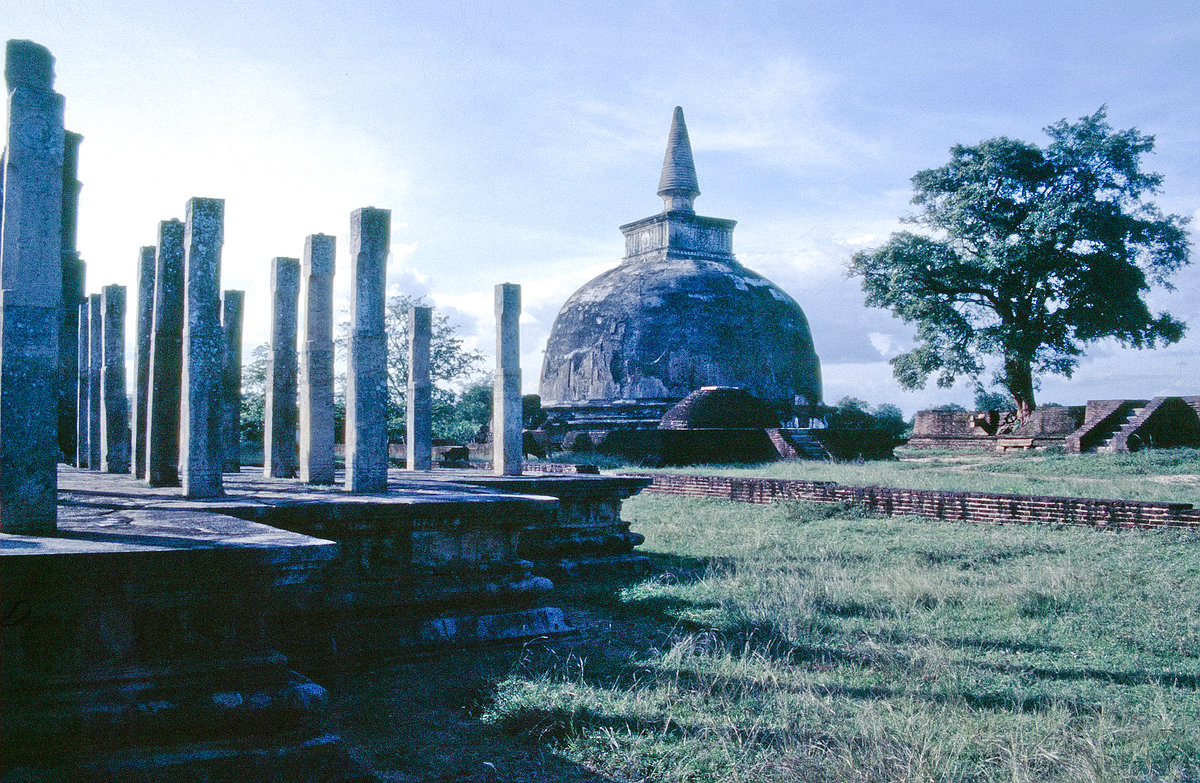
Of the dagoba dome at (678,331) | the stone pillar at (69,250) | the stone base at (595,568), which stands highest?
the dagoba dome at (678,331)

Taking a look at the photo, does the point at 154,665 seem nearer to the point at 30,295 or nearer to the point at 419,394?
the point at 30,295

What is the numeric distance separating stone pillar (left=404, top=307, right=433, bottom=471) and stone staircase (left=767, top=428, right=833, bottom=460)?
1109 centimetres

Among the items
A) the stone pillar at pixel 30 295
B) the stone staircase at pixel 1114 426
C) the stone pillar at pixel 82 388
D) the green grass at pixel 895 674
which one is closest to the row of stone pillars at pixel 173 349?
the stone pillar at pixel 30 295

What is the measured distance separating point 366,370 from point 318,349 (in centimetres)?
142

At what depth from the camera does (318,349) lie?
6230 millimetres

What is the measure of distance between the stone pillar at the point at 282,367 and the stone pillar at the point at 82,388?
469cm

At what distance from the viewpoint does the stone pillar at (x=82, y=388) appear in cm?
1053

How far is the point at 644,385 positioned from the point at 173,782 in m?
25.8

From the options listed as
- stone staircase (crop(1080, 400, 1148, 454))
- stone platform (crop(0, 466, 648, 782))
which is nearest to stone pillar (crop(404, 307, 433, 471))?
stone platform (crop(0, 466, 648, 782))

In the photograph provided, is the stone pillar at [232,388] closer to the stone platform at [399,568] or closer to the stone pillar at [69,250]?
the stone pillar at [69,250]

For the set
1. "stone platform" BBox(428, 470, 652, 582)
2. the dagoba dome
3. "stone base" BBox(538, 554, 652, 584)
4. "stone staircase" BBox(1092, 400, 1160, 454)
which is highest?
the dagoba dome

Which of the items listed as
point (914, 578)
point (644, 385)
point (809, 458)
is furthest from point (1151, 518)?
point (644, 385)

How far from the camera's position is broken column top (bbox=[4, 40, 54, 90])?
10.3 ft

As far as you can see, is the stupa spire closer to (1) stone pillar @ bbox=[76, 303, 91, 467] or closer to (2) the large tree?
(2) the large tree
